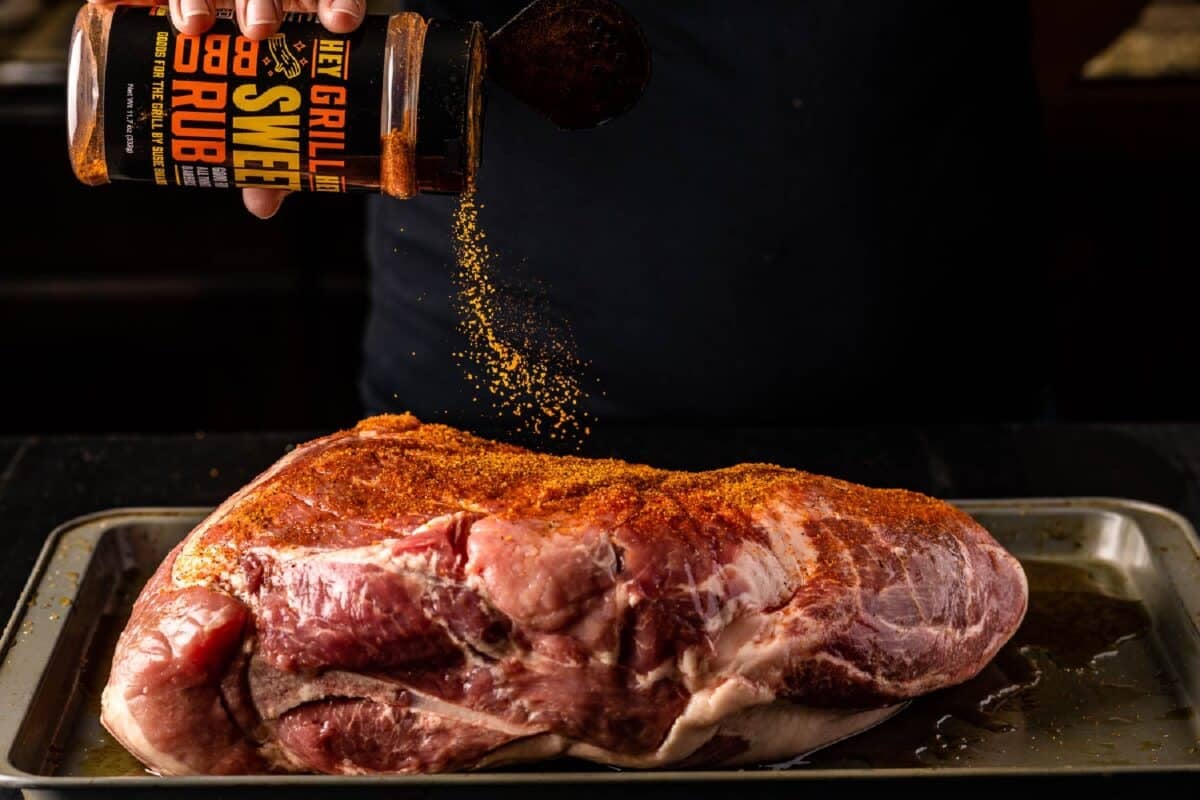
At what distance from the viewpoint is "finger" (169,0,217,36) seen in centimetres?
155

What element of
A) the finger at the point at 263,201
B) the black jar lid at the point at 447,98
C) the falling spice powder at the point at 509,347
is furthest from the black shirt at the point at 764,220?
the black jar lid at the point at 447,98

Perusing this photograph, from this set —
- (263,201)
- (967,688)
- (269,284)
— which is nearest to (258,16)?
(263,201)

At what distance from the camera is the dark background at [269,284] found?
365 cm

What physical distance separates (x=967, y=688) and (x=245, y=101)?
111 centimetres

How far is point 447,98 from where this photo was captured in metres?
1.53

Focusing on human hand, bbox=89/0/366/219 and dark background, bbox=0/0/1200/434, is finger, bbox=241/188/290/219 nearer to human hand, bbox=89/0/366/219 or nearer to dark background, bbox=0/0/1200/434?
human hand, bbox=89/0/366/219

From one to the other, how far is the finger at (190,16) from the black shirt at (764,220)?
2.40 ft

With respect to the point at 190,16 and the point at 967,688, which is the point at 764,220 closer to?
the point at 967,688

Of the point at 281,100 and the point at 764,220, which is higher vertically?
the point at 281,100

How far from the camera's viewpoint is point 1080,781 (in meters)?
1.47

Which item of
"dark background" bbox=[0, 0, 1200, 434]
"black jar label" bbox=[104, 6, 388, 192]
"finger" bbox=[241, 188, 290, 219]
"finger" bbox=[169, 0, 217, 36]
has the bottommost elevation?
"dark background" bbox=[0, 0, 1200, 434]

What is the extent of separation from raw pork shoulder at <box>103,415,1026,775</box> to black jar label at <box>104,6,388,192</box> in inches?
16.1

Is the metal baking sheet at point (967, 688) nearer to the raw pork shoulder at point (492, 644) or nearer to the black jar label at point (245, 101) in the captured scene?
the raw pork shoulder at point (492, 644)

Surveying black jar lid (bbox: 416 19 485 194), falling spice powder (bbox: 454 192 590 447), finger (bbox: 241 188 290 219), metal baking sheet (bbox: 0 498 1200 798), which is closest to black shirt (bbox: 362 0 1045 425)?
falling spice powder (bbox: 454 192 590 447)
